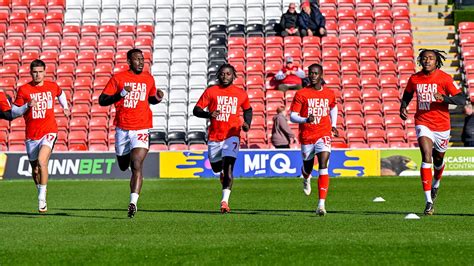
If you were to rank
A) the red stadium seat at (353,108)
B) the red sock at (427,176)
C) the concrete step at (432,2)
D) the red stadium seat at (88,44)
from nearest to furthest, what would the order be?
the red sock at (427,176)
the red stadium seat at (353,108)
the red stadium seat at (88,44)
the concrete step at (432,2)

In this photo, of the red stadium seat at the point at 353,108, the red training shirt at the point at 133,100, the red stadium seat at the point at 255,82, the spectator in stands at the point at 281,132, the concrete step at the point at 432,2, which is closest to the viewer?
the red training shirt at the point at 133,100

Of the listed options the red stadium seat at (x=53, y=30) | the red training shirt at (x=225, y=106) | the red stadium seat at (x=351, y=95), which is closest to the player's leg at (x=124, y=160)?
the red training shirt at (x=225, y=106)

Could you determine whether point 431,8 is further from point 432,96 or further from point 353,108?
point 432,96

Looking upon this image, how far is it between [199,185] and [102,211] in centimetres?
885

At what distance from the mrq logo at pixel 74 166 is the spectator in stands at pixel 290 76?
6794 millimetres

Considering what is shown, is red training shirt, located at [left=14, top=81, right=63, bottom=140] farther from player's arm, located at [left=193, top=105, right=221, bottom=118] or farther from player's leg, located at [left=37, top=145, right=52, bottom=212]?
player's arm, located at [left=193, top=105, right=221, bottom=118]

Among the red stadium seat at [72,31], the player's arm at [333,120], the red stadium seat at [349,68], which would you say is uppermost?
the red stadium seat at [72,31]

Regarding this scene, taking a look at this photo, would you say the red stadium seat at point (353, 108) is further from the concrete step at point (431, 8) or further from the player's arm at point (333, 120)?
the player's arm at point (333, 120)

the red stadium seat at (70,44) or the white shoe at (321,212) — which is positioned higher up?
the red stadium seat at (70,44)

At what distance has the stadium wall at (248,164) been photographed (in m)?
28.9

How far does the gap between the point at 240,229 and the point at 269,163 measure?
17.1 m

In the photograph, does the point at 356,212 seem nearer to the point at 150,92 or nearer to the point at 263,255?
the point at 150,92

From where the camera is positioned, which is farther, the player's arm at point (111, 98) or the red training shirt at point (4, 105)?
the red training shirt at point (4, 105)

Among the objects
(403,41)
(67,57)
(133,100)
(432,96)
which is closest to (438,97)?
(432,96)
